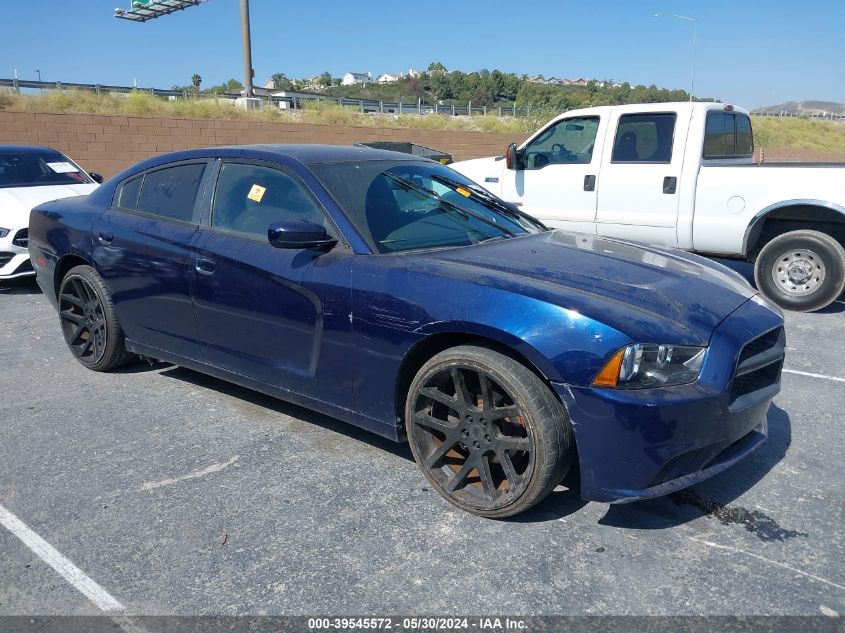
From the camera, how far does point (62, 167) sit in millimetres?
9039

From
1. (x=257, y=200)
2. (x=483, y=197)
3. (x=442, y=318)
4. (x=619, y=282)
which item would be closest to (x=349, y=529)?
(x=442, y=318)

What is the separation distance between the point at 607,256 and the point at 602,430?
123 centimetres

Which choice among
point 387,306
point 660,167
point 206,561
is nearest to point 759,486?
point 387,306

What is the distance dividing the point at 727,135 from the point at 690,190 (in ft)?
3.72

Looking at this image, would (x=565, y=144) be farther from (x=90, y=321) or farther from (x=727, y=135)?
(x=90, y=321)

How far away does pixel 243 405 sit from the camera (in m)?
4.41

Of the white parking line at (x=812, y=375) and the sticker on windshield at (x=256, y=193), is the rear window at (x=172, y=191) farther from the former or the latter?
the white parking line at (x=812, y=375)

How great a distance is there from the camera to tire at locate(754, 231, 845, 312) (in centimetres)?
662

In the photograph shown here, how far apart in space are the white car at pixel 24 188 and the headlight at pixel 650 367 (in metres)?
6.80

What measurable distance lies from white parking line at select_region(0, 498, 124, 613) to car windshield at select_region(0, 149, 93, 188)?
6499mm

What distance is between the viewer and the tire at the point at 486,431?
2828mm

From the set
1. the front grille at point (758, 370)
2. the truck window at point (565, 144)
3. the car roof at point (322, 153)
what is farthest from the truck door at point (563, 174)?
the front grille at point (758, 370)

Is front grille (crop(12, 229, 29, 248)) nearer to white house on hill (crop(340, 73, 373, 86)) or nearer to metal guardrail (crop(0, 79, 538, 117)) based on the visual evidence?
metal guardrail (crop(0, 79, 538, 117))

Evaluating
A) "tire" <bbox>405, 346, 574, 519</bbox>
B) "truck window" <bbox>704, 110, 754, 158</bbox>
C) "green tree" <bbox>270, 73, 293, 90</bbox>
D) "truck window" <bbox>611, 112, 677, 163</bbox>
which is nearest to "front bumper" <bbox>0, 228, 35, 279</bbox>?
"tire" <bbox>405, 346, 574, 519</bbox>
